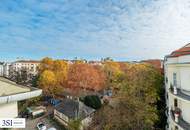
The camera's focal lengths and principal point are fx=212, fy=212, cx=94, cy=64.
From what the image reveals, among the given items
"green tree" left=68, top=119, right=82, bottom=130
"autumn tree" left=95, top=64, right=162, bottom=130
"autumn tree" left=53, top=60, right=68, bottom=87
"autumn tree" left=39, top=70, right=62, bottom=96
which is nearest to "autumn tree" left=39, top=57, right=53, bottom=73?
"autumn tree" left=53, top=60, right=68, bottom=87

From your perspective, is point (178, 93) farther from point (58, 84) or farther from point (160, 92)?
point (58, 84)

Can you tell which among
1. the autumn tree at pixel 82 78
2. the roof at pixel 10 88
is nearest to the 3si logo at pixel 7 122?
the roof at pixel 10 88

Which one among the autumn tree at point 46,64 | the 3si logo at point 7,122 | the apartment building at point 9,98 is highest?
the autumn tree at point 46,64

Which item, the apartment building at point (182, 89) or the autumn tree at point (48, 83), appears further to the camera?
the autumn tree at point (48, 83)

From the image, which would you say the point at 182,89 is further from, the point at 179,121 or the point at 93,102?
the point at 93,102

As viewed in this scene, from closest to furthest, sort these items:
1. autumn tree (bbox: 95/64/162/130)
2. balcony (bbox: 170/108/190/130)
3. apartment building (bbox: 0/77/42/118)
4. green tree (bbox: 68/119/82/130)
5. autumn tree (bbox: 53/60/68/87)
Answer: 1. apartment building (bbox: 0/77/42/118)
2. balcony (bbox: 170/108/190/130)
3. autumn tree (bbox: 95/64/162/130)
4. green tree (bbox: 68/119/82/130)
5. autumn tree (bbox: 53/60/68/87)

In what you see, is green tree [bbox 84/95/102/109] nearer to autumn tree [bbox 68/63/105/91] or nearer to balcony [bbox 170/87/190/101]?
autumn tree [bbox 68/63/105/91]

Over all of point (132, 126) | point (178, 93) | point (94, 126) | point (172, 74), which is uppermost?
point (172, 74)

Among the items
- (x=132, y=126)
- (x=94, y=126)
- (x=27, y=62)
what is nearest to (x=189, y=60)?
(x=132, y=126)

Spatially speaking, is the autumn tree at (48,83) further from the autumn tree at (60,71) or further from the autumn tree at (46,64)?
the autumn tree at (46,64)

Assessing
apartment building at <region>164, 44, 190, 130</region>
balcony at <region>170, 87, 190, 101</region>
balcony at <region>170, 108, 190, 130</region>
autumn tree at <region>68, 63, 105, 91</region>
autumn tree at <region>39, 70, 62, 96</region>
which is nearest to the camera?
balcony at <region>170, 108, 190, 130</region>

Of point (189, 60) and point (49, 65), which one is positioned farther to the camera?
point (49, 65)
